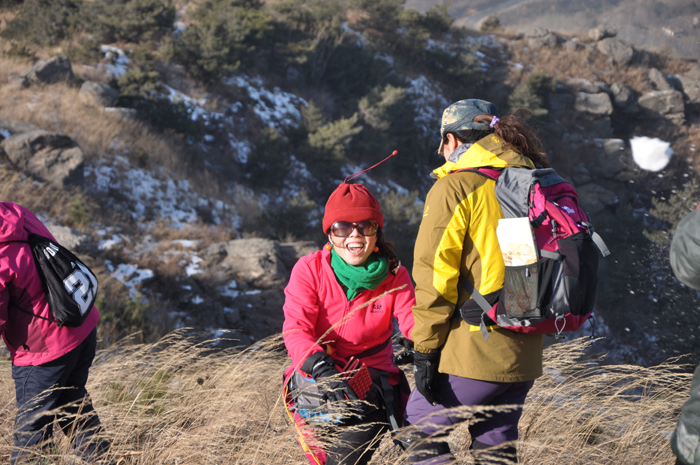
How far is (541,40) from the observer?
25.1 m

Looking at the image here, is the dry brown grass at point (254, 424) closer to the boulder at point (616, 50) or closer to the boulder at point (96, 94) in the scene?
the boulder at point (96, 94)

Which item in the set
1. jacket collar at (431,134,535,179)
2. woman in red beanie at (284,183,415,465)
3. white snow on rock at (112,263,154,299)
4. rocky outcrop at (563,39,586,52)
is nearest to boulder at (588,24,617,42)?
rocky outcrop at (563,39,586,52)

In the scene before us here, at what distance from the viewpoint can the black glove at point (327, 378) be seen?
4.92ft

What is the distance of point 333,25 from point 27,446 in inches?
778

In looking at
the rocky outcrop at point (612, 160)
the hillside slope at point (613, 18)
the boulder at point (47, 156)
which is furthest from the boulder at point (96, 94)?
the hillside slope at point (613, 18)

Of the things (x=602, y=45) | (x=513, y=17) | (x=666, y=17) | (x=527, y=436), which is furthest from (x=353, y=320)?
(x=513, y=17)

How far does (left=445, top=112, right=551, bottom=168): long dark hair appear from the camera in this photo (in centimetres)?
171

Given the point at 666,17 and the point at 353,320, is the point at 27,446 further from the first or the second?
the point at 666,17

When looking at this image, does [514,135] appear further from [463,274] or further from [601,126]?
[601,126]

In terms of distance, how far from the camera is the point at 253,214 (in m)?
11.4

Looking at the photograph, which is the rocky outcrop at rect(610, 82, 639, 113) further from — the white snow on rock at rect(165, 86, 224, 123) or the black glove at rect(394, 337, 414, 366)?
the black glove at rect(394, 337, 414, 366)

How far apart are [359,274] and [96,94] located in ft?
39.7

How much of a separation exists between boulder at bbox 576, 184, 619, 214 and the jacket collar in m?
16.7

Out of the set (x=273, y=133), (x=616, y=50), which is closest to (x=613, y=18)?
(x=616, y=50)
